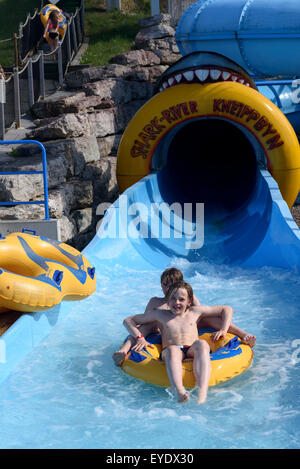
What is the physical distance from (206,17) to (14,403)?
719 centimetres

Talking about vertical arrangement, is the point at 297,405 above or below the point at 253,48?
below

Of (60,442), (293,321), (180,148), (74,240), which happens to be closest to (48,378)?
(60,442)

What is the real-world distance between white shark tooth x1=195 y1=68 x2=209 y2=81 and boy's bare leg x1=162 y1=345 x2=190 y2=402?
4298 millimetres

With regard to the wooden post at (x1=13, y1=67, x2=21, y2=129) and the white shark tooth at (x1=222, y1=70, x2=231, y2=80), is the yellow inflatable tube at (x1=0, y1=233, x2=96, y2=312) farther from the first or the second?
the wooden post at (x1=13, y1=67, x2=21, y2=129)

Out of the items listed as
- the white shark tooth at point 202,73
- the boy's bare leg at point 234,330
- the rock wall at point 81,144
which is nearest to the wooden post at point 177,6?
the rock wall at point 81,144

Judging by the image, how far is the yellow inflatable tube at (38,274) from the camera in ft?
11.0

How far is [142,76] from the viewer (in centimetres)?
1066

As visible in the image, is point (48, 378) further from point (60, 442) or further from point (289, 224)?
point (289, 224)

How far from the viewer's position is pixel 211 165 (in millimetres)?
9164

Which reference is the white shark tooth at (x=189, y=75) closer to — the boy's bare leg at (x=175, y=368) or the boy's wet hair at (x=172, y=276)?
the boy's wet hair at (x=172, y=276)

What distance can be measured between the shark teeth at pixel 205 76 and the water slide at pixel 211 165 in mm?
11

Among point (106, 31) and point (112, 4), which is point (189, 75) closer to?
point (106, 31)

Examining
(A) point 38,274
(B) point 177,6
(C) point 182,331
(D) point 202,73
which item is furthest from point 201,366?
(B) point 177,6

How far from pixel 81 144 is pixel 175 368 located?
4.81 metres
